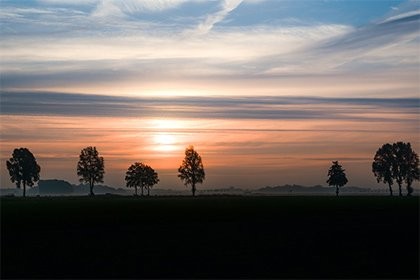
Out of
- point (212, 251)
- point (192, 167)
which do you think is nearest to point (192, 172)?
point (192, 167)

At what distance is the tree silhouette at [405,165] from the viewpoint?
16250cm

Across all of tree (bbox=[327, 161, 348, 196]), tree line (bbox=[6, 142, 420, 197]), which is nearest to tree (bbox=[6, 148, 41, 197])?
tree line (bbox=[6, 142, 420, 197])

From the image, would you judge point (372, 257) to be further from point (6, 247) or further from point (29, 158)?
point (29, 158)

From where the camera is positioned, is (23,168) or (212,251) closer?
(212,251)

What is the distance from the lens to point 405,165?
163750mm

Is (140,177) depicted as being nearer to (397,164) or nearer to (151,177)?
(151,177)

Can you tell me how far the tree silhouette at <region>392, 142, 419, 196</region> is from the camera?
162500mm

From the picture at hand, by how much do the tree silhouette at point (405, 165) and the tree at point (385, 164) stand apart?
1020 millimetres

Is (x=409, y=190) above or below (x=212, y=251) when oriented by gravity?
below

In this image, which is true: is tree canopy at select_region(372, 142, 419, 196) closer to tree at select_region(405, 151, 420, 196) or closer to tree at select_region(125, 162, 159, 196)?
tree at select_region(405, 151, 420, 196)

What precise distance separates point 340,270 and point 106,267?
27.7 ft

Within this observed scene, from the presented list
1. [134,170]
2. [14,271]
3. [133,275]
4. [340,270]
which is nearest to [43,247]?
[14,271]

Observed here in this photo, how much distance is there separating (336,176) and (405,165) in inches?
1030

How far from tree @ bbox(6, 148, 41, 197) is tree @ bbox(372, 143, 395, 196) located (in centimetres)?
8842
